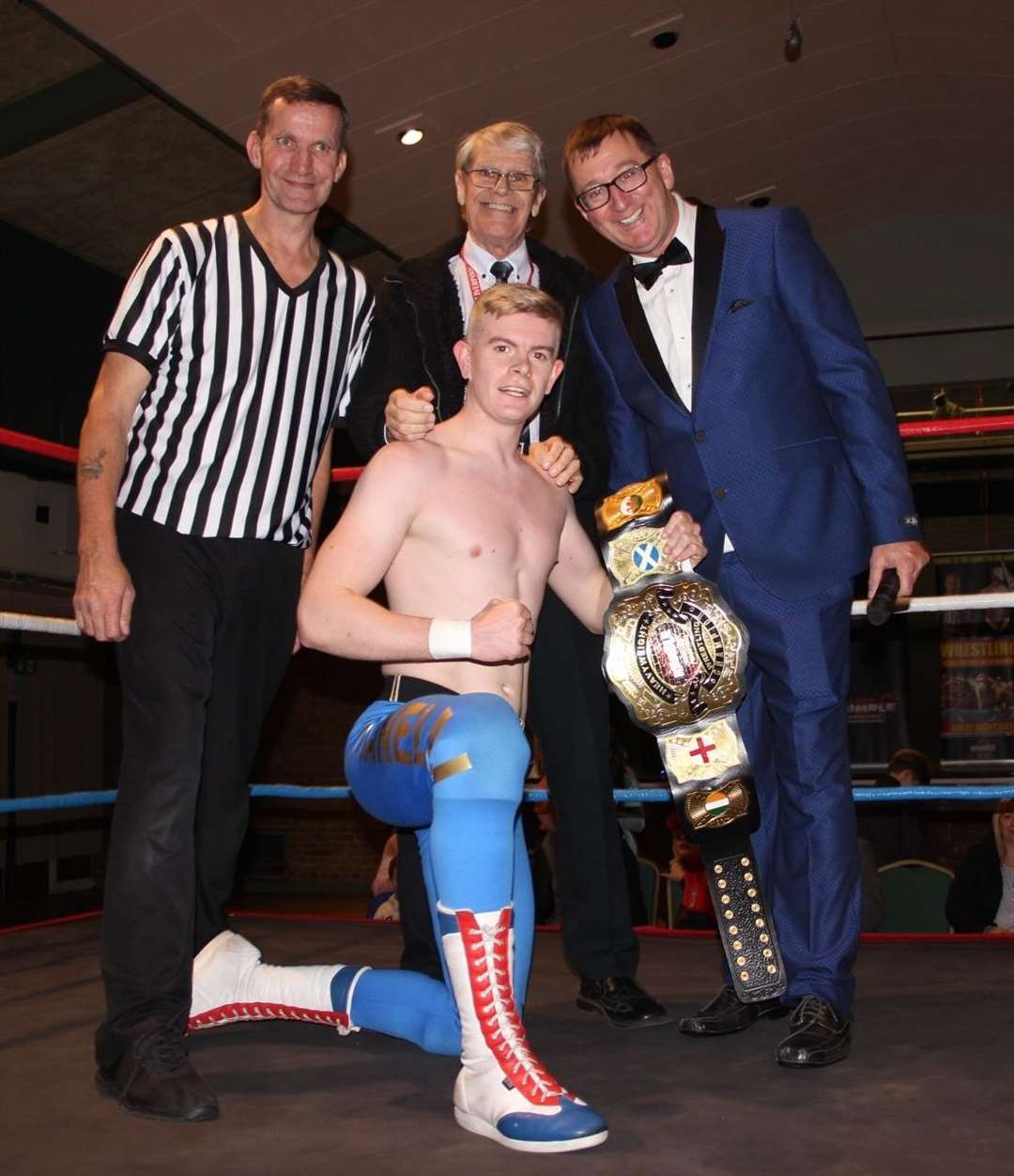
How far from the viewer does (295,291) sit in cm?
216

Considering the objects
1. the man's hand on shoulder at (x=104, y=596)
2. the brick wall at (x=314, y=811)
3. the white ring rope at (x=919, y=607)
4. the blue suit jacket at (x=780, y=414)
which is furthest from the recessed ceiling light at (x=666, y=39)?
the brick wall at (x=314, y=811)

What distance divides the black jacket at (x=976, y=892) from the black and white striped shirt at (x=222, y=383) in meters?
2.98

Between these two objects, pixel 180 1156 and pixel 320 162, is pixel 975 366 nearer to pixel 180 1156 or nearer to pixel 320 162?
pixel 320 162

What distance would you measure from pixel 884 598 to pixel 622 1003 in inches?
31.3

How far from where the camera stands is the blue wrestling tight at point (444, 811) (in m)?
1.60

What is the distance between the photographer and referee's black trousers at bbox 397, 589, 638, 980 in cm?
222

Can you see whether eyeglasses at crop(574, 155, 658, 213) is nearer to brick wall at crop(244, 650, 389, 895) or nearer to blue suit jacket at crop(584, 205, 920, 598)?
blue suit jacket at crop(584, 205, 920, 598)

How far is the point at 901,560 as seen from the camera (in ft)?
6.70

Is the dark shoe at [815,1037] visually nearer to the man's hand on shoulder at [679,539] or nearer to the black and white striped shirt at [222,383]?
the man's hand on shoulder at [679,539]

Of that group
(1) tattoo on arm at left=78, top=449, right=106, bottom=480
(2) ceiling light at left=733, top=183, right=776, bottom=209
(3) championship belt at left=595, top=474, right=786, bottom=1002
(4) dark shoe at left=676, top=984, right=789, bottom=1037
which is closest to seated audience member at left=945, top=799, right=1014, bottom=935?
(4) dark shoe at left=676, top=984, right=789, bottom=1037

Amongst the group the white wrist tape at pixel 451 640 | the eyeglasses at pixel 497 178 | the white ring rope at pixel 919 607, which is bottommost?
the white wrist tape at pixel 451 640

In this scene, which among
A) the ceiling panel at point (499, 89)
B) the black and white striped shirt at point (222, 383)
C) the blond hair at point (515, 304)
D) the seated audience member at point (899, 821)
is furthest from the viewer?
the seated audience member at point (899, 821)

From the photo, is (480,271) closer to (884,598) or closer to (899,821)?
(884,598)

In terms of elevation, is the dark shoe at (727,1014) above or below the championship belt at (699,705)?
below
